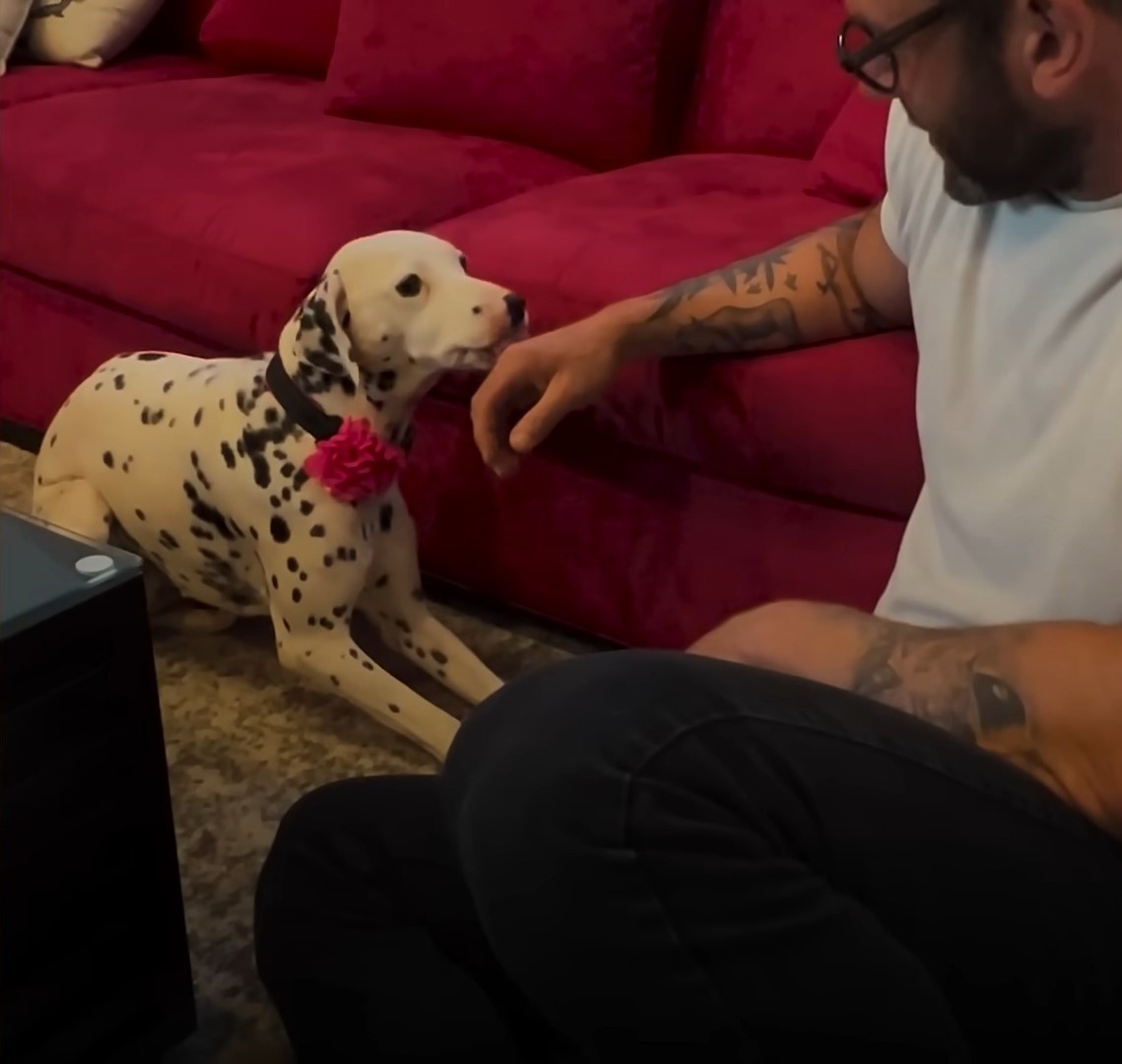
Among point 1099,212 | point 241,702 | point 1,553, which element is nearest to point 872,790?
point 1099,212

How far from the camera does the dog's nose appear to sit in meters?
1.47

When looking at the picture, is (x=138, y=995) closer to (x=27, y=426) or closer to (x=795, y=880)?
(x=795, y=880)

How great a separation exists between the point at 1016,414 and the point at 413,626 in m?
0.85

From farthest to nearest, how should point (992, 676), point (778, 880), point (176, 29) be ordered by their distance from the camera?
point (176, 29), point (992, 676), point (778, 880)

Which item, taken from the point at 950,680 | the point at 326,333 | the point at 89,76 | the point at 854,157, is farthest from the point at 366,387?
the point at 89,76

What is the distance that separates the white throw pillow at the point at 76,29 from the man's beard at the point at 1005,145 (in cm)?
209

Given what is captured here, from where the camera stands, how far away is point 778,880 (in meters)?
0.84

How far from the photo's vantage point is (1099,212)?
1021 millimetres

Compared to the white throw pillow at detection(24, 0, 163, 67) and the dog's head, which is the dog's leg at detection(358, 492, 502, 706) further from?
the white throw pillow at detection(24, 0, 163, 67)

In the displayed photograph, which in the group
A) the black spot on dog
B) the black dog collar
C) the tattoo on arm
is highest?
the tattoo on arm

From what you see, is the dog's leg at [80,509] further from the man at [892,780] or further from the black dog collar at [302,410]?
the man at [892,780]

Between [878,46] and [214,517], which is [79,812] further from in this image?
[878,46]

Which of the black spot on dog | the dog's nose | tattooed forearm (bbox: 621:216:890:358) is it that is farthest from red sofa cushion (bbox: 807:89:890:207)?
the black spot on dog

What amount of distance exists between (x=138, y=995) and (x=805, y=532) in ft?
2.61
